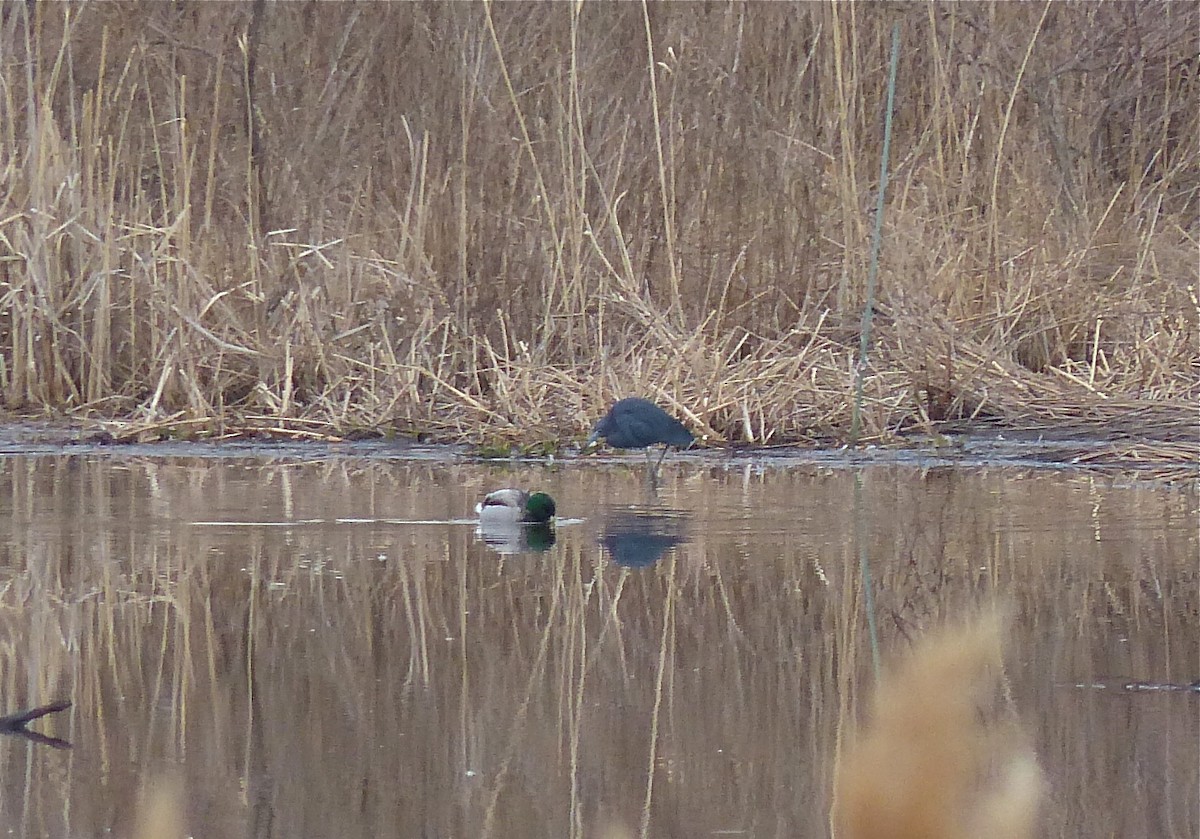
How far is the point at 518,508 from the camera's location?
213 inches

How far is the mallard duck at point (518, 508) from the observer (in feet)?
17.7

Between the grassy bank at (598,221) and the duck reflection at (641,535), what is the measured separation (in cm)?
147

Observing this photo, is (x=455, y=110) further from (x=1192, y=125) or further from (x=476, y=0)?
(x=1192, y=125)

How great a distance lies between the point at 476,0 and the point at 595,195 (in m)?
1.39

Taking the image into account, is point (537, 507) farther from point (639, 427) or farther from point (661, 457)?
point (661, 457)

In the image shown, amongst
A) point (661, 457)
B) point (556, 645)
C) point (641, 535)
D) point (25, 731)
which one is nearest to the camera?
point (25, 731)

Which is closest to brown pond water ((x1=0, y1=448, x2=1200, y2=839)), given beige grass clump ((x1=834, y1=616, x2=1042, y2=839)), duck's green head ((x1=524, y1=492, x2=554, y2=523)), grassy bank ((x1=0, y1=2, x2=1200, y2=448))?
duck's green head ((x1=524, y1=492, x2=554, y2=523))

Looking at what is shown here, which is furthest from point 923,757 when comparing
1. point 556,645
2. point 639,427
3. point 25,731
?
point 639,427

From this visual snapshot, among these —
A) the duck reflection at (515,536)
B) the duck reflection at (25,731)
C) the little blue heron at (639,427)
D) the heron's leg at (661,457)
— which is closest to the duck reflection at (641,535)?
the duck reflection at (515,536)

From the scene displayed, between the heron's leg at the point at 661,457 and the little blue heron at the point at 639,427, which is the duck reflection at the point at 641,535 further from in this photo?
the heron's leg at the point at 661,457

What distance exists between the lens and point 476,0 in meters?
9.40

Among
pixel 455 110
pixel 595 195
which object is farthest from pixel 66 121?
pixel 595 195

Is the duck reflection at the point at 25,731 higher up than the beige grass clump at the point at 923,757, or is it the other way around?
the beige grass clump at the point at 923,757

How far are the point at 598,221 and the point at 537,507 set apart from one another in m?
3.10
